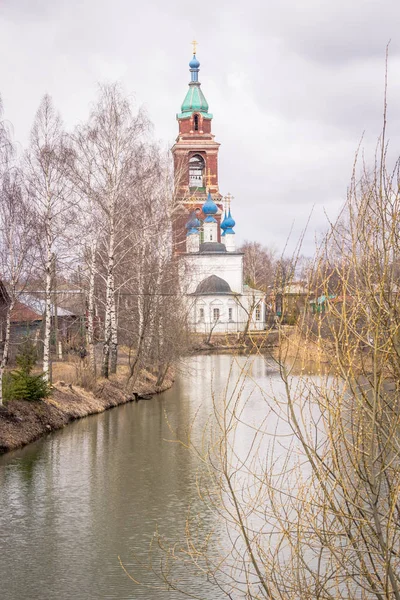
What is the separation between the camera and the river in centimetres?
978

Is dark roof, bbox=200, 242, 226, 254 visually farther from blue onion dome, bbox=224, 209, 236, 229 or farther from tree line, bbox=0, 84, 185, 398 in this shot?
tree line, bbox=0, 84, 185, 398

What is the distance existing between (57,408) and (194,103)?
56.8 meters

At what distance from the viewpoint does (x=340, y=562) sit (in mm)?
5422

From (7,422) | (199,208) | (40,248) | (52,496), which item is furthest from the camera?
(199,208)

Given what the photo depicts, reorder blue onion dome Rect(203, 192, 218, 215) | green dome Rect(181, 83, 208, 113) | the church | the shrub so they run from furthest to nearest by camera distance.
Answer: green dome Rect(181, 83, 208, 113) < blue onion dome Rect(203, 192, 218, 215) < the church < the shrub

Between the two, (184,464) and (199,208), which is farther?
(199,208)

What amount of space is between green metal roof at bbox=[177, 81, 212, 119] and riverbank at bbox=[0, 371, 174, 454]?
1921 inches

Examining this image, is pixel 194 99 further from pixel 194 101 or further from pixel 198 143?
pixel 198 143

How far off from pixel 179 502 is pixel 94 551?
2.58m

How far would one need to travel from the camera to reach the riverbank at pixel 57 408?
1781 centimetres

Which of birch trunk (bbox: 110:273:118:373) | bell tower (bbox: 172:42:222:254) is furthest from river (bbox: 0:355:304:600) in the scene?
bell tower (bbox: 172:42:222:254)

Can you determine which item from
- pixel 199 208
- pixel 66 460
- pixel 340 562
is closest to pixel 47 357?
pixel 66 460

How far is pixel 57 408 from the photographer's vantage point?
20.8m

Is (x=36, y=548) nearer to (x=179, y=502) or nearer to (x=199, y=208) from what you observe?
(x=179, y=502)
